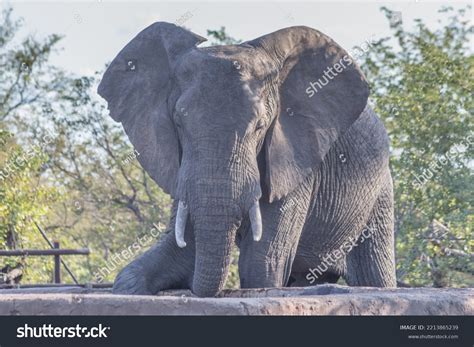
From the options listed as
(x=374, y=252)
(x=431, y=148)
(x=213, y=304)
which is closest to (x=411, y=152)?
(x=431, y=148)

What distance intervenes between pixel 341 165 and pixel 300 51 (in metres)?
1.07

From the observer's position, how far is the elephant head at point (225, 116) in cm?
580

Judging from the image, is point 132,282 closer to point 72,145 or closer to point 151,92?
point 151,92

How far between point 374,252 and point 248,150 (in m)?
2.37

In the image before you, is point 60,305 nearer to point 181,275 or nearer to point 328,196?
point 181,275

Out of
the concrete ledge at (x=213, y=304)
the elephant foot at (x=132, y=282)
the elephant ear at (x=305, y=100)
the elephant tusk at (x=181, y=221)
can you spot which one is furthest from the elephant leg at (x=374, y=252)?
the concrete ledge at (x=213, y=304)

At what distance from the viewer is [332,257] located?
764 centimetres

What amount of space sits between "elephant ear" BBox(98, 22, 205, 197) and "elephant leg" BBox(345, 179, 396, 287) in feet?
6.79

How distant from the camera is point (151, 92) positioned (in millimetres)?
6695

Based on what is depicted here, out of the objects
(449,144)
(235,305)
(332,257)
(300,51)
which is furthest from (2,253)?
(235,305)

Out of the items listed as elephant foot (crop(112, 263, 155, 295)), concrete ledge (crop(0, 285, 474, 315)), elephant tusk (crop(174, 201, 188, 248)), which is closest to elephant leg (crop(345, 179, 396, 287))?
elephant foot (crop(112, 263, 155, 295))

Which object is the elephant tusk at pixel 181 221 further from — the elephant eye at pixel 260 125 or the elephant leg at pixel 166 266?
the elephant eye at pixel 260 125

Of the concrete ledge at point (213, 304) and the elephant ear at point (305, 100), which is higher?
the elephant ear at point (305, 100)
